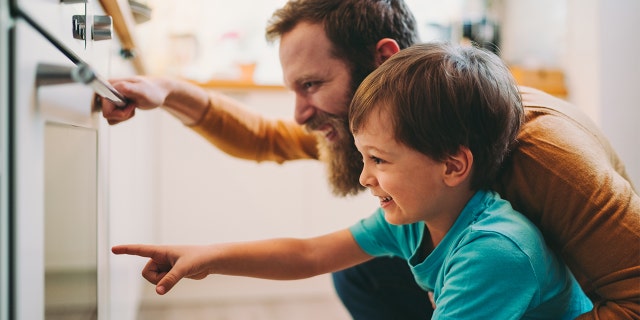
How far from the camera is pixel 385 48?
1.05 m

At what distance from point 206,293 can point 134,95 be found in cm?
144

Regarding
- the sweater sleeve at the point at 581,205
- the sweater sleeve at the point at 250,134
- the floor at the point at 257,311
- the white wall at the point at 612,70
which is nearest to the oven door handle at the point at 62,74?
the sweater sleeve at the point at 581,205

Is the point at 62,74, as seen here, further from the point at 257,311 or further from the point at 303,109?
the point at 257,311

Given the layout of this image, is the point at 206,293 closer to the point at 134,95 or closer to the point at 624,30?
the point at 134,95

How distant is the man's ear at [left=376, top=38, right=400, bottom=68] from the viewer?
104 cm

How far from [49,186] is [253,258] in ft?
1.54

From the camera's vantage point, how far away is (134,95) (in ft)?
3.06

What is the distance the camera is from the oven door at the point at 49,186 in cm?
40

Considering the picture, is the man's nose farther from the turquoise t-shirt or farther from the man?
the turquoise t-shirt

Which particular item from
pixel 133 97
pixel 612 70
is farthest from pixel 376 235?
pixel 612 70

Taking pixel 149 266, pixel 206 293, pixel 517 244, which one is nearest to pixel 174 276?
pixel 149 266

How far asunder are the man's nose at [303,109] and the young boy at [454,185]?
0.27 m

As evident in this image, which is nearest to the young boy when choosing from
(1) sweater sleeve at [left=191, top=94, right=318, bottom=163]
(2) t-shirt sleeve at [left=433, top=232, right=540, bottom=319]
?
(2) t-shirt sleeve at [left=433, top=232, right=540, bottom=319]

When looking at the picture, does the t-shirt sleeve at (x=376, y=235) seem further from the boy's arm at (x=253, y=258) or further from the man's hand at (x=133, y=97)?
the man's hand at (x=133, y=97)
